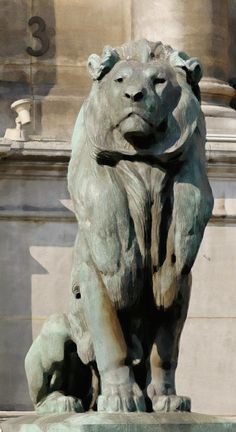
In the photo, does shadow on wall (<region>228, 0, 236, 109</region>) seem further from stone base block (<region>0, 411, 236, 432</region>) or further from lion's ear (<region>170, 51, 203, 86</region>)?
stone base block (<region>0, 411, 236, 432</region>)

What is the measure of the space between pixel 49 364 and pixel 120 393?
0.91 metres

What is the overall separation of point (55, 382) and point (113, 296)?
3.56ft

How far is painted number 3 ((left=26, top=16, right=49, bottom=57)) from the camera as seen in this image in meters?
21.2

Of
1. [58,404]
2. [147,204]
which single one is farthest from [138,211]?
[58,404]

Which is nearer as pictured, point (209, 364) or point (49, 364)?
point (49, 364)

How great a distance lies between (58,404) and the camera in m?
14.0

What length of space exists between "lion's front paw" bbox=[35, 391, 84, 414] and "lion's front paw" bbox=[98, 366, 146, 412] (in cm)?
41

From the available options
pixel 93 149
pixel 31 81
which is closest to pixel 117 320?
pixel 93 149

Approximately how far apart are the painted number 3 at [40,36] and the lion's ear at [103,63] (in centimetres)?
768

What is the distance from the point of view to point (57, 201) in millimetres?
20188

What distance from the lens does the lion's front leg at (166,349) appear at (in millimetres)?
13570

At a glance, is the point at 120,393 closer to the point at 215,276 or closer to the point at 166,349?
the point at 166,349

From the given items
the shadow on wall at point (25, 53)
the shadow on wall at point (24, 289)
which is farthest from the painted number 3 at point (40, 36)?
the shadow on wall at point (24, 289)

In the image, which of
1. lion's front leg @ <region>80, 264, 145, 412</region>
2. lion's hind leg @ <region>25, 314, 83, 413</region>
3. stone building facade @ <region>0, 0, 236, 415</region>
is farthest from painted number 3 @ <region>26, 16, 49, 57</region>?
lion's front leg @ <region>80, 264, 145, 412</region>
